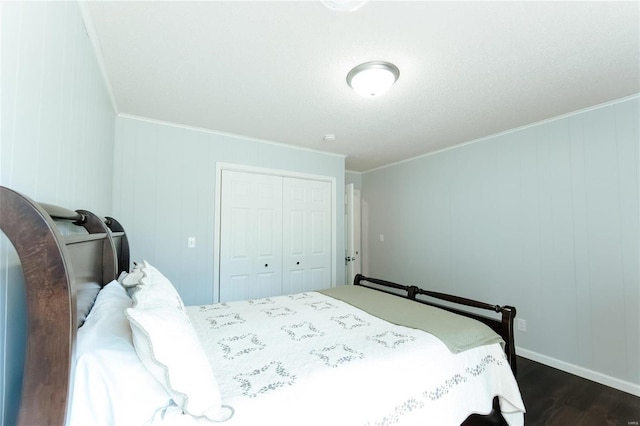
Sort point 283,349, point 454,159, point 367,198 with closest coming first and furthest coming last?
point 283,349 < point 454,159 < point 367,198

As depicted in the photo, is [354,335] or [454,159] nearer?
[354,335]

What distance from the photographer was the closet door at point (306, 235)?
11.6ft

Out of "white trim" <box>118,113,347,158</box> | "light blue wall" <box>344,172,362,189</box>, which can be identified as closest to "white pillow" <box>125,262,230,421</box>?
"white trim" <box>118,113,347,158</box>

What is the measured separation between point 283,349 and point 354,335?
1.38ft

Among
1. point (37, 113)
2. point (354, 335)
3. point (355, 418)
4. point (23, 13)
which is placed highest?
point (23, 13)

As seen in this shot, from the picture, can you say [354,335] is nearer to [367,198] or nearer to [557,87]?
[557,87]

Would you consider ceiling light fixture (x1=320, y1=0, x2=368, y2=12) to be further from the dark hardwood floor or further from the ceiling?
the dark hardwood floor

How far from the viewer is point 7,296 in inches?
29.3

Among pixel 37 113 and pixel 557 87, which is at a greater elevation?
pixel 557 87

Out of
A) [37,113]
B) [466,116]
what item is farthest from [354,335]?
[466,116]

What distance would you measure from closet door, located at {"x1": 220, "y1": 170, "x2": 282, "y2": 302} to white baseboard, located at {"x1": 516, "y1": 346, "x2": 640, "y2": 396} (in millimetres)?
2712

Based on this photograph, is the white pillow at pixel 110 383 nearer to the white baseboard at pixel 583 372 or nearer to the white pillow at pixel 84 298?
the white pillow at pixel 84 298

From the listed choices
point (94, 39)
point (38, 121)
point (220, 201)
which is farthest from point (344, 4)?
point (220, 201)

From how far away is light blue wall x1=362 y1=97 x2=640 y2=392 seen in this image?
2299 mm
